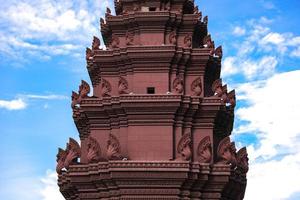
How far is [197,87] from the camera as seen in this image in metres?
32.6

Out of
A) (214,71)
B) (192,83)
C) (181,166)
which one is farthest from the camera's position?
(214,71)

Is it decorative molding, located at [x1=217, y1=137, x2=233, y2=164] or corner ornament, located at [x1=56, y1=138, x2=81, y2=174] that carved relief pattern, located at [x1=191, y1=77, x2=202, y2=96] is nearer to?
decorative molding, located at [x1=217, y1=137, x2=233, y2=164]

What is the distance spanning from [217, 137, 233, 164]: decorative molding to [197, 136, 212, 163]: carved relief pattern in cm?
73

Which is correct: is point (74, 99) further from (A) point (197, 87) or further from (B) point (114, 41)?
(A) point (197, 87)

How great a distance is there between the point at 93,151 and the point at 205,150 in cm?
568

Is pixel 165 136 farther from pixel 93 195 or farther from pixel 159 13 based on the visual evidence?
pixel 159 13

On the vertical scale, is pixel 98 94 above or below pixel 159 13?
below

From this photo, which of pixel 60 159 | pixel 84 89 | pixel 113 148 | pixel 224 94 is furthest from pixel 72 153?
pixel 224 94

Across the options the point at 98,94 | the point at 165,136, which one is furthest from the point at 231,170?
the point at 98,94

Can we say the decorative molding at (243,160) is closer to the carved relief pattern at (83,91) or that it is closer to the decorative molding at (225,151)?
the decorative molding at (225,151)

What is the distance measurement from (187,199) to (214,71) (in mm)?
8231

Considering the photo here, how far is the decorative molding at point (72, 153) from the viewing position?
32500 millimetres

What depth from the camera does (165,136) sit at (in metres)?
31.6

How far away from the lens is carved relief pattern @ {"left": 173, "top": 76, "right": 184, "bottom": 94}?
32188 mm
